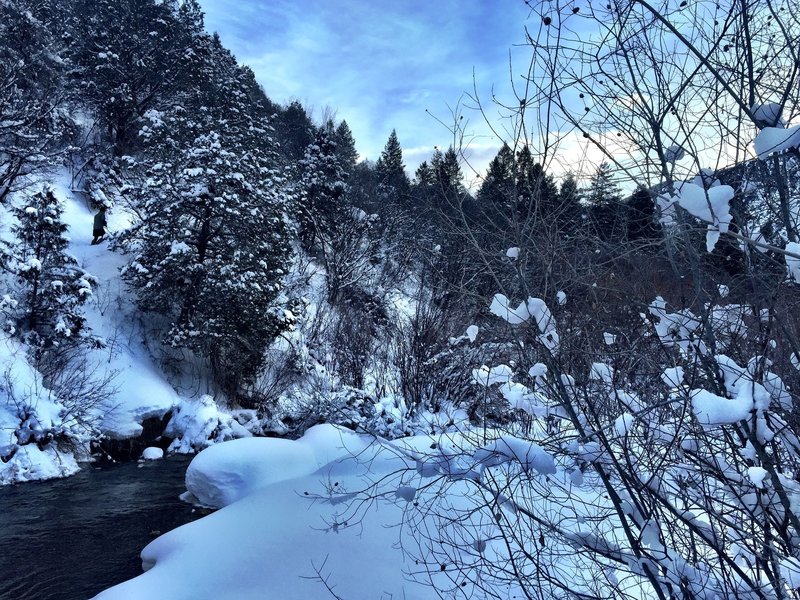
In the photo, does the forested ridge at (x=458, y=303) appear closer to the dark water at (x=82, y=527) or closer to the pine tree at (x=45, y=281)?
the pine tree at (x=45, y=281)

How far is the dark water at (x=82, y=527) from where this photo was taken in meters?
5.02

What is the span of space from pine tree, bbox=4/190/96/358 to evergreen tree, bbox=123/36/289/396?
2093mm

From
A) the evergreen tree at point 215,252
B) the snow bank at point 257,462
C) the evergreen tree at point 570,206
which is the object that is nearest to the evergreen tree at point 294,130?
the evergreen tree at point 215,252

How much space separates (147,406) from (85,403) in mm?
1765

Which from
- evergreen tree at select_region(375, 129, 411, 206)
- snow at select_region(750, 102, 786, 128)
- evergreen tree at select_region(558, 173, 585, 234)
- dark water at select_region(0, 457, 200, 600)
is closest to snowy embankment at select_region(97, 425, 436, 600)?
dark water at select_region(0, 457, 200, 600)

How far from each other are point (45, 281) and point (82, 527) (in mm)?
7108

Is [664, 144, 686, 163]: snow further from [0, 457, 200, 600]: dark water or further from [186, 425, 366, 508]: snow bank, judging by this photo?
[0, 457, 200, 600]: dark water

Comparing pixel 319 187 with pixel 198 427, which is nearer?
pixel 198 427

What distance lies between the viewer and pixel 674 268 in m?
2.01

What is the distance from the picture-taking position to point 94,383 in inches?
438

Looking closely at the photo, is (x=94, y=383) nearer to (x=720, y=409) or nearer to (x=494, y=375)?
(x=494, y=375)

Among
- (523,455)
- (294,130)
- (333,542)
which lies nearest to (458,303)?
(333,542)

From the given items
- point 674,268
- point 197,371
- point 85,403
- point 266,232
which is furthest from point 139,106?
point 674,268

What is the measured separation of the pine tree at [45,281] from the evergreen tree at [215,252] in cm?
209
